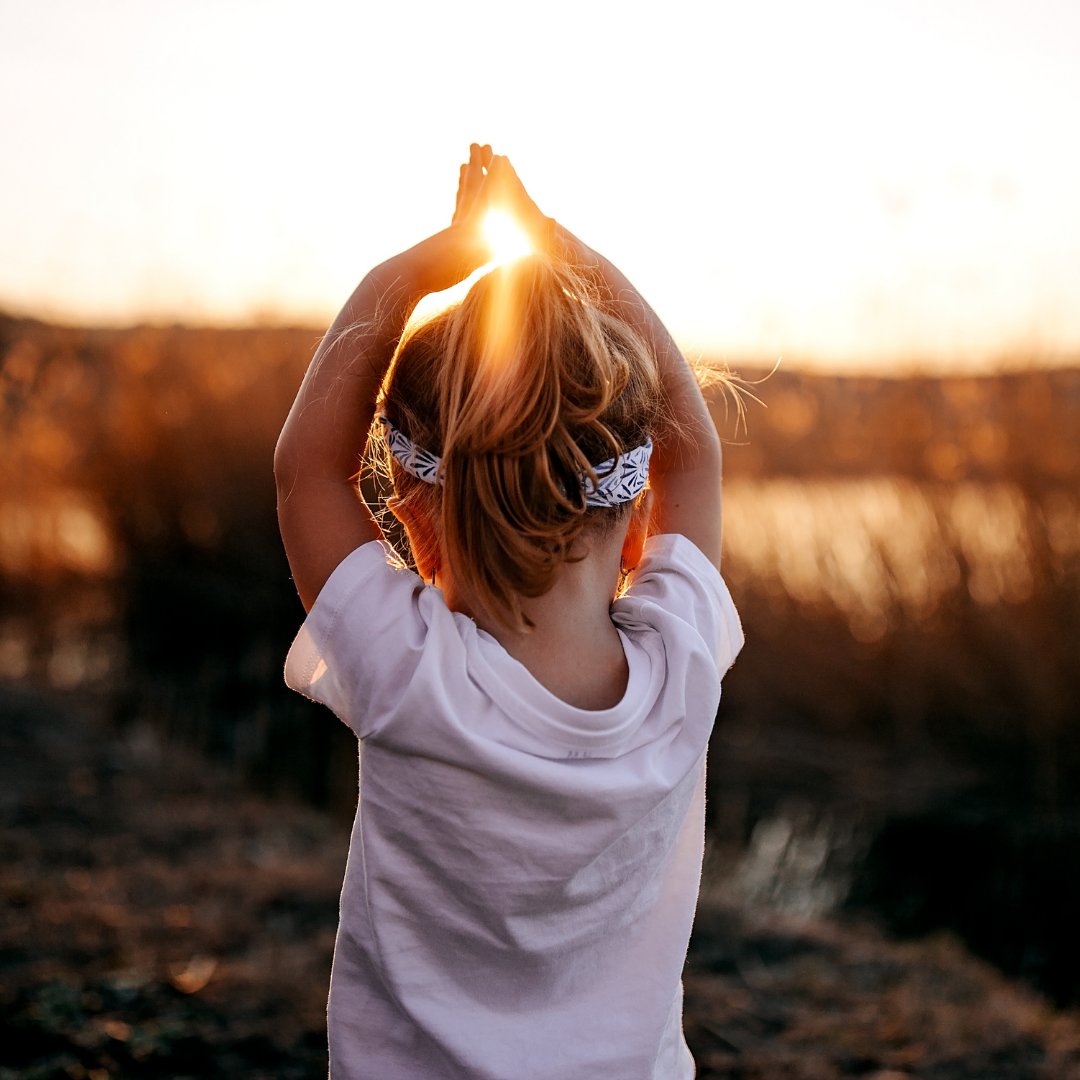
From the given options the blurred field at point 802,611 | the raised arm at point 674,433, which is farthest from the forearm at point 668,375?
the blurred field at point 802,611

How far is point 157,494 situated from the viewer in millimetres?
5953

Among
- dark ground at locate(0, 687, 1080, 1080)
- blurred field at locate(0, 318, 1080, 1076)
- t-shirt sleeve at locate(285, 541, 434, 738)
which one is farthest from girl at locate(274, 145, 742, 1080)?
blurred field at locate(0, 318, 1080, 1076)

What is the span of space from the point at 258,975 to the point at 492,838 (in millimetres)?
1702

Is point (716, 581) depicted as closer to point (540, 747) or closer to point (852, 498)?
point (540, 747)

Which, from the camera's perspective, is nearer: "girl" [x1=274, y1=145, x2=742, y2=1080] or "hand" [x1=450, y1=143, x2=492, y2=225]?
"girl" [x1=274, y1=145, x2=742, y2=1080]

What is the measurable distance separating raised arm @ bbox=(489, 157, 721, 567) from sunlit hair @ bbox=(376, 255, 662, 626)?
0.46 feet

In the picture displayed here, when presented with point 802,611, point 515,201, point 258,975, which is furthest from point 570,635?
point 802,611

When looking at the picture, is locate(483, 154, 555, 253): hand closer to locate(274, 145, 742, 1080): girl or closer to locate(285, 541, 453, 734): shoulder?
locate(274, 145, 742, 1080): girl

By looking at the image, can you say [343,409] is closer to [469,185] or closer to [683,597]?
[469,185]

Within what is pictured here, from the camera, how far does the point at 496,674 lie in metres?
1.05

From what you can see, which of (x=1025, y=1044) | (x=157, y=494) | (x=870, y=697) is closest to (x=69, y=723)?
(x=157, y=494)

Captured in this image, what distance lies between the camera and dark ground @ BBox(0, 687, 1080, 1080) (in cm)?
228

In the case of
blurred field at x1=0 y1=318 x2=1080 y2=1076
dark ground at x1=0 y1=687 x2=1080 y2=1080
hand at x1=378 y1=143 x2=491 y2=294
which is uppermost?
hand at x1=378 y1=143 x2=491 y2=294

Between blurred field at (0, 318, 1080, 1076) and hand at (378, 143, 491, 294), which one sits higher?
hand at (378, 143, 491, 294)
